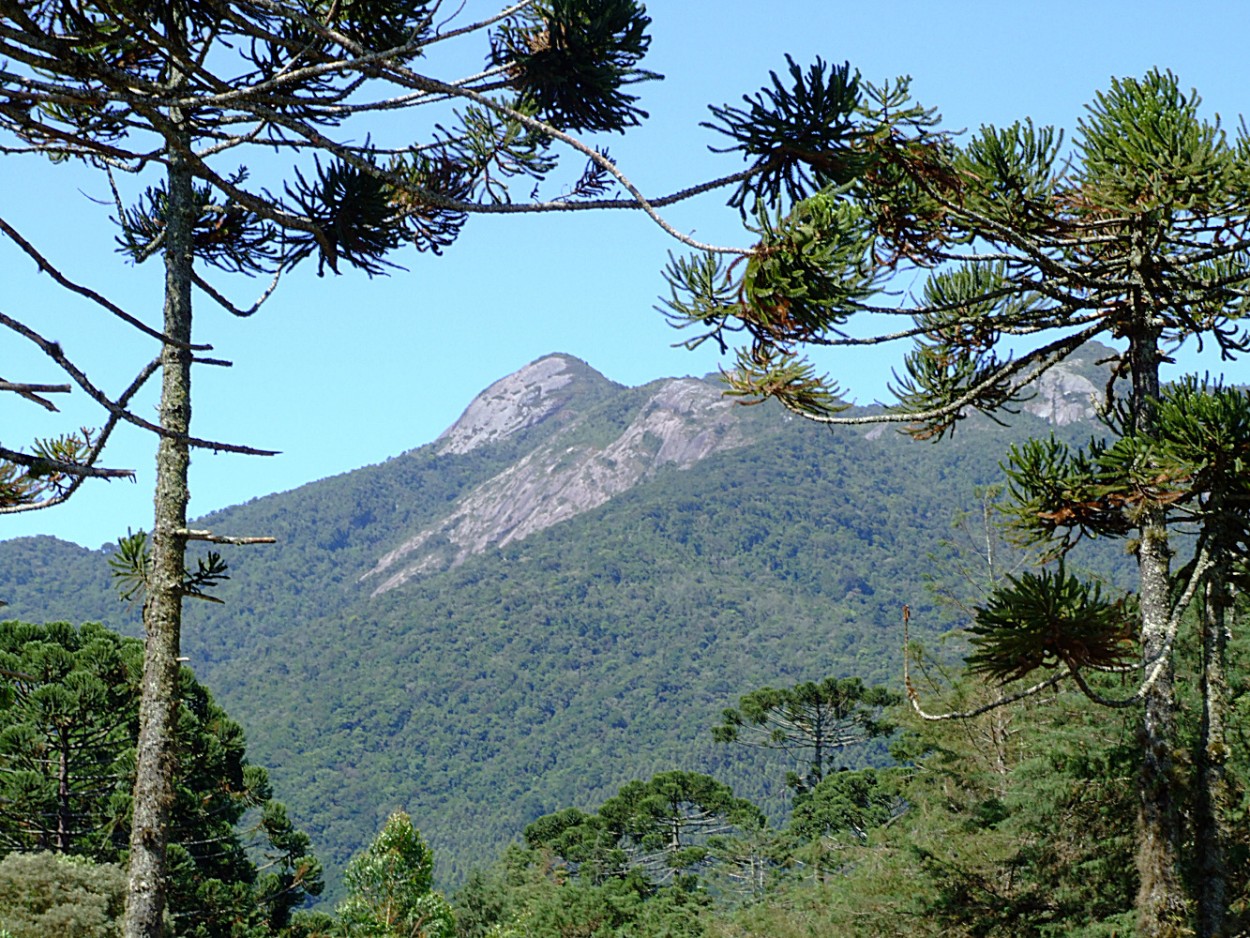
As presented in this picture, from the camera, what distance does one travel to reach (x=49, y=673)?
1947 cm

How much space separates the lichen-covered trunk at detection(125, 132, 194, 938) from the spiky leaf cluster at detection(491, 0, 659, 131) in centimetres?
227

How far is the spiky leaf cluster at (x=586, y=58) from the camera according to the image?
13.6ft

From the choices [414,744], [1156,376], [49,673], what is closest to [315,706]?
[414,744]

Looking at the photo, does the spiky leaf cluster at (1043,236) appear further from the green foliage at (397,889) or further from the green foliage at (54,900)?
the green foliage at (397,889)

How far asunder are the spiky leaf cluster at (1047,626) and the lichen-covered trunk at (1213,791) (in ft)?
3.08

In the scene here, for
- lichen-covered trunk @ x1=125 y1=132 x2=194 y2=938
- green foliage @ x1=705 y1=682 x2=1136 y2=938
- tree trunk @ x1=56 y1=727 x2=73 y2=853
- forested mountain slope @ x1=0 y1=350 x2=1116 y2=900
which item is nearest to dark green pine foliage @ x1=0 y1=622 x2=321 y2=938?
tree trunk @ x1=56 y1=727 x2=73 y2=853

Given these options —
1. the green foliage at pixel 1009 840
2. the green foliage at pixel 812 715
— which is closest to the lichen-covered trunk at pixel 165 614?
the green foliage at pixel 1009 840

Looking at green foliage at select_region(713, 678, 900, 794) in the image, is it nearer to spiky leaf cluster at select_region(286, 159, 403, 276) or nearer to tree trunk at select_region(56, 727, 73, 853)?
tree trunk at select_region(56, 727, 73, 853)

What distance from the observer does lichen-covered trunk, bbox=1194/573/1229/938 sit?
6.90 meters

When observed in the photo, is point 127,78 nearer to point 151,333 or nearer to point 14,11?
point 14,11

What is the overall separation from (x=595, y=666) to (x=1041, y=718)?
463 ft

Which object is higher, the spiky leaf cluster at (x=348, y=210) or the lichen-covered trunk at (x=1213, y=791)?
the spiky leaf cluster at (x=348, y=210)

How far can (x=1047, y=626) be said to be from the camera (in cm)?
643

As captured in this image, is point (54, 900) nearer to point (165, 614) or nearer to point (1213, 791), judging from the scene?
point (165, 614)
